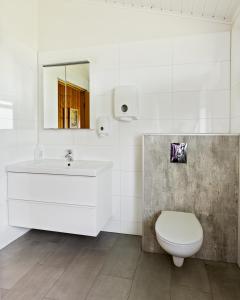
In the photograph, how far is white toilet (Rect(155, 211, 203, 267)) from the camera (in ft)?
5.04

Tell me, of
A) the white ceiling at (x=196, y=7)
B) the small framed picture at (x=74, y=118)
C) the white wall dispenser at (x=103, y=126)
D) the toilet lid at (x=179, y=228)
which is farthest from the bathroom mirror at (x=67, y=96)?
the toilet lid at (x=179, y=228)

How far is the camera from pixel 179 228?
171 cm

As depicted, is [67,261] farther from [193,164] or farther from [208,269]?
[193,164]

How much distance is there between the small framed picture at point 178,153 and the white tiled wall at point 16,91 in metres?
1.60

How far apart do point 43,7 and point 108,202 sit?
2353 millimetres

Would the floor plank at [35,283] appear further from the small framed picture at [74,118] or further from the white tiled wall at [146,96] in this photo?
the small framed picture at [74,118]

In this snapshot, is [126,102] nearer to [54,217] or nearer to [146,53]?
[146,53]

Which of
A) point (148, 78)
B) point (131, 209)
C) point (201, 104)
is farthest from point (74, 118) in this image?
point (201, 104)

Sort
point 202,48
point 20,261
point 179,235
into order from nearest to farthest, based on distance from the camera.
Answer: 1. point 179,235
2. point 20,261
3. point 202,48

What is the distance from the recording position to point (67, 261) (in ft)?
6.39

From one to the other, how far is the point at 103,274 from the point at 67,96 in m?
1.81

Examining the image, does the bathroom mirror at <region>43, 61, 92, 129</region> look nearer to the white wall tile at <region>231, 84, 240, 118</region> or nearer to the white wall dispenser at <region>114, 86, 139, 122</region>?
the white wall dispenser at <region>114, 86, 139, 122</region>

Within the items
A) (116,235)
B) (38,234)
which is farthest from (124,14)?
(38,234)

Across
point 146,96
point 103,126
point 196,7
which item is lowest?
point 103,126
